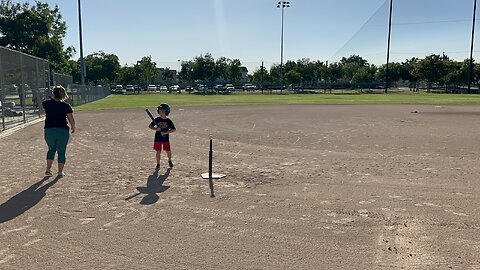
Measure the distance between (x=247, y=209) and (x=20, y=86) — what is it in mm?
14336

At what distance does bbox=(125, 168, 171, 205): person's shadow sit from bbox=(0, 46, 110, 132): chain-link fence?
9061mm

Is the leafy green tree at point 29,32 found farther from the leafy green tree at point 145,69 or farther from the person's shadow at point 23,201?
the leafy green tree at point 145,69

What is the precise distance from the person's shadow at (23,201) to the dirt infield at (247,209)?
0.05 feet

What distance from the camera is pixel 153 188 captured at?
625cm

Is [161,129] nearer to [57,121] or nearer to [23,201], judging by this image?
[57,121]

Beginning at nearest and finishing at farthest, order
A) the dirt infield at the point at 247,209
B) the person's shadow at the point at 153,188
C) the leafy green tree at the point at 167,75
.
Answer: the dirt infield at the point at 247,209, the person's shadow at the point at 153,188, the leafy green tree at the point at 167,75

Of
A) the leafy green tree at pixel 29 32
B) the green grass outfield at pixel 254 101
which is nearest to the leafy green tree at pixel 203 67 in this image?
the green grass outfield at pixel 254 101

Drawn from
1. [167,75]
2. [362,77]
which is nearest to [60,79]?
[362,77]

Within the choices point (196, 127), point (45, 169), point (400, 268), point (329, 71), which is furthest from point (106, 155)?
point (329, 71)

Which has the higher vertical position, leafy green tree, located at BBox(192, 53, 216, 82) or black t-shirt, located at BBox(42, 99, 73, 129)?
leafy green tree, located at BBox(192, 53, 216, 82)

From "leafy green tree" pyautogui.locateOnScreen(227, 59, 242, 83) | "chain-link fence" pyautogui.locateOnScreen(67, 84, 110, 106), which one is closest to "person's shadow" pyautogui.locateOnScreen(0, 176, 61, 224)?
"chain-link fence" pyautogui.locateOnScreen(67, 84, 110, 106)

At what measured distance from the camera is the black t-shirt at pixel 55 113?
6777mm

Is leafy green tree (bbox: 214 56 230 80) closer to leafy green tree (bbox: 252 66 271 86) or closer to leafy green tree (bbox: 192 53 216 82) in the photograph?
leafy green tree (bbox: 192 53 216 82)

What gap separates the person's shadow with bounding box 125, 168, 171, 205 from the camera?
5614 mm
